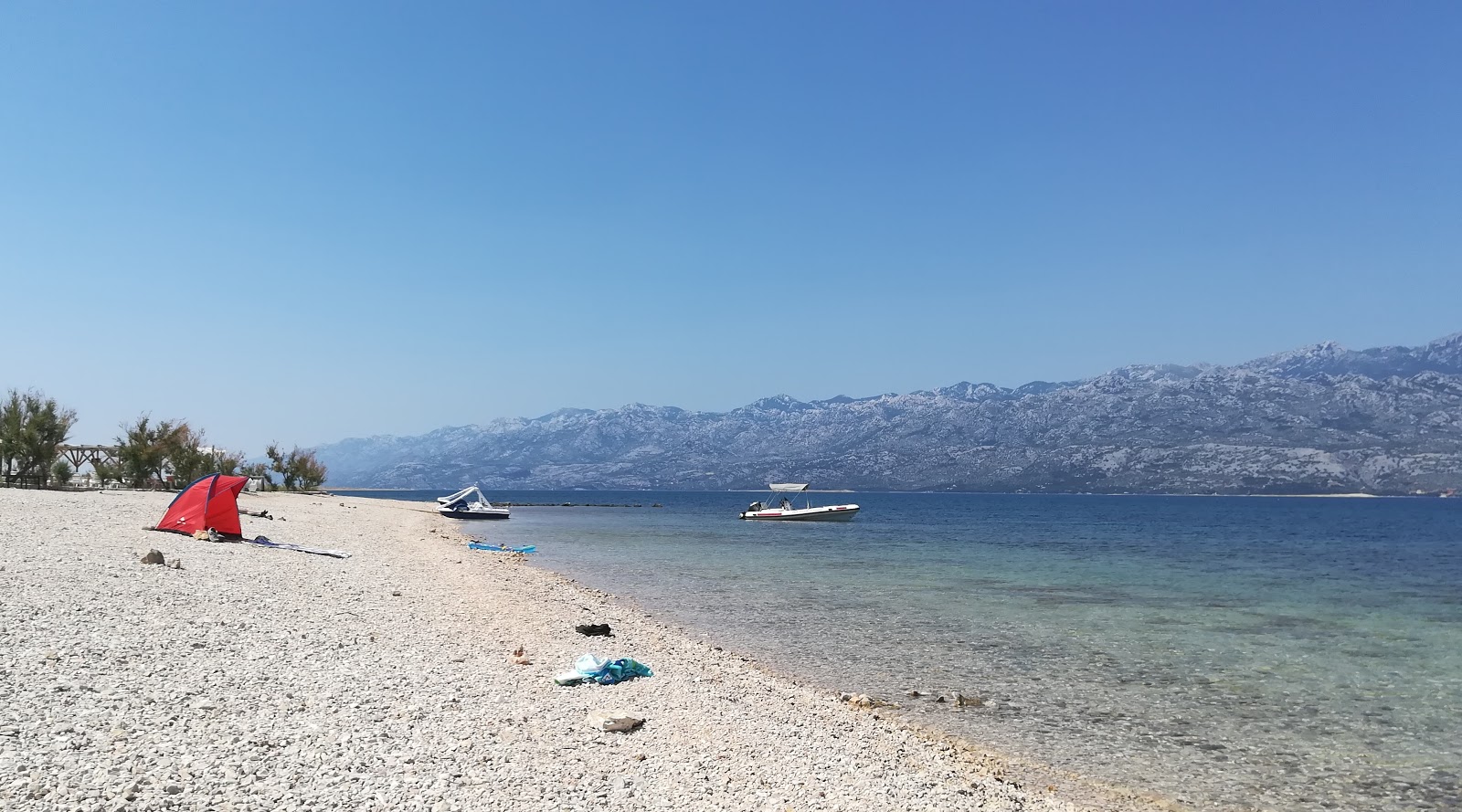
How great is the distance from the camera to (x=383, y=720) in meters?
8.84

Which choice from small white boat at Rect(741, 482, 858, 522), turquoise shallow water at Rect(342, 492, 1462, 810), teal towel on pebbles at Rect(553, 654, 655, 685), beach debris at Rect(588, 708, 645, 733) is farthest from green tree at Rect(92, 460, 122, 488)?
beach debris at Rect(588, 708, 645, 733)

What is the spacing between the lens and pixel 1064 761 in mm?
10664

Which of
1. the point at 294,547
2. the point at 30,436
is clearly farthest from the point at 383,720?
the point at 30,436

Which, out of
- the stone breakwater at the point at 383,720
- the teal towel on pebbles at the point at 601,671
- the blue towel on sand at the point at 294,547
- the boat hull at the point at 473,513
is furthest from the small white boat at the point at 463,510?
the teal towel on pebbles at the point at 601,671

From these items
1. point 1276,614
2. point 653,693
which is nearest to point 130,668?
point 653,693

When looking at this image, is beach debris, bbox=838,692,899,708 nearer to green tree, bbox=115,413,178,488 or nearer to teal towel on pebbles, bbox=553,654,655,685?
teal towel on pebbles, bbox=553,654,655,685

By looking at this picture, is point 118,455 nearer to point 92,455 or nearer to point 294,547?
point 92,455

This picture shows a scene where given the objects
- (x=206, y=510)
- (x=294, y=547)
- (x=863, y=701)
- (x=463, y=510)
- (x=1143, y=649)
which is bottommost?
(x=1143, y=649)

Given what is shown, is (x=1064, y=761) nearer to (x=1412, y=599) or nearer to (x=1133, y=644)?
(x=1133, y=644)

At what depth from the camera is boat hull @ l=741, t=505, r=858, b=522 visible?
78.6 m

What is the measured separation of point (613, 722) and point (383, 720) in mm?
2570

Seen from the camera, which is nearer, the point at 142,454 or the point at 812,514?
the point at 142,454

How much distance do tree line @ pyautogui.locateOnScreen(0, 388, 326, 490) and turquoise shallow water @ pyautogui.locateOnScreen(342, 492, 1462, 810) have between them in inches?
1077

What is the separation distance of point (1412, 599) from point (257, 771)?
35.2 metres
